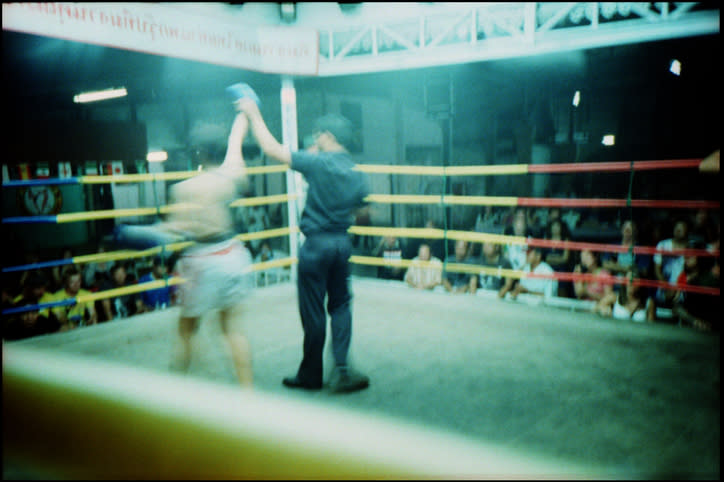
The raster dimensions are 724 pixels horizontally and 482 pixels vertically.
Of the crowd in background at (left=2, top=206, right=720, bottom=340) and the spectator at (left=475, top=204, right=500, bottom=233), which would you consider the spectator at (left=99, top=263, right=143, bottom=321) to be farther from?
the spectator at (left=475, top=204, right=500, bottom=233)

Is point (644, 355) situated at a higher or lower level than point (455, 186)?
lower

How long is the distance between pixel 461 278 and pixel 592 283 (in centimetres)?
116

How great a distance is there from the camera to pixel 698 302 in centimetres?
332

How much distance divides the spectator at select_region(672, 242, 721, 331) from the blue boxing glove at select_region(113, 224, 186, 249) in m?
3.32

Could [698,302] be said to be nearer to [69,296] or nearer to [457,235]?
[457,235]

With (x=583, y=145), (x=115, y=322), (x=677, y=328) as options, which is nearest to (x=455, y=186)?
(x=583, y=145)

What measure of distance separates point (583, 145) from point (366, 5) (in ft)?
18.1

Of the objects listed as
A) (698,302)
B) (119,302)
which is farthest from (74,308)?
(698,302)

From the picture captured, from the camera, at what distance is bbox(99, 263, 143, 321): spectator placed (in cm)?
478

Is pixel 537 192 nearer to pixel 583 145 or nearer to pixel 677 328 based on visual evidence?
pixel 583 145

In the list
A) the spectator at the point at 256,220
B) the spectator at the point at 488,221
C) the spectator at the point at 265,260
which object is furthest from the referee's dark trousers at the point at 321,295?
the spectator at the point at 256,220

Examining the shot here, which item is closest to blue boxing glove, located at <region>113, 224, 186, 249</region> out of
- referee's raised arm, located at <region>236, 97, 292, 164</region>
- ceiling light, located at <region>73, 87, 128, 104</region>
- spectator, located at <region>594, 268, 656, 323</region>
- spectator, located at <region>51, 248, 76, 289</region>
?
referee's raised arm, located at <region>236, 97, 292, 164</region>

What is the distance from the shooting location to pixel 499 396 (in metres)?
2.19

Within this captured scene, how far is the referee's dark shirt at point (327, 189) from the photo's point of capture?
2183 mm
